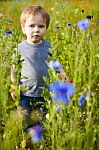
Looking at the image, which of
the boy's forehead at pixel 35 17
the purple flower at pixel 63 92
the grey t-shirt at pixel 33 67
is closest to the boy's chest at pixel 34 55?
the grey t-shirt at pixel 33 67

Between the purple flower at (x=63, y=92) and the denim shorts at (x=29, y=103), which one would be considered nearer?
the purple flower at (x=63, y=92)

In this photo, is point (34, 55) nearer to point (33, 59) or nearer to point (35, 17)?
point (33, 59)

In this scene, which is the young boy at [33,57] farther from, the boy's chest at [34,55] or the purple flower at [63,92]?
the purple flower at [63,92]

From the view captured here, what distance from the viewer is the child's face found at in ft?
9.05

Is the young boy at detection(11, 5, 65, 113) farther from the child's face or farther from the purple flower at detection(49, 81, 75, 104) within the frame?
the purple flower at detection(49, 81, 75, 104)

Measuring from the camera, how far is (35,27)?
276 cm

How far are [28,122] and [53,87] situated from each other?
90cm

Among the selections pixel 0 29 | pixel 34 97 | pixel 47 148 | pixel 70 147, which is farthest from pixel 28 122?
pixel 0 29

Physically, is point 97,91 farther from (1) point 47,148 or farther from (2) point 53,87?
(2) point 53,87

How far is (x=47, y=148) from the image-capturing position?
2.24 m

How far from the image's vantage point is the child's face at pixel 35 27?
276 cm

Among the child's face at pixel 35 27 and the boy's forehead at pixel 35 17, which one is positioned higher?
the boy's forehead at pixel 35 17

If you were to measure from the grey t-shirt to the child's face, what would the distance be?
6cm

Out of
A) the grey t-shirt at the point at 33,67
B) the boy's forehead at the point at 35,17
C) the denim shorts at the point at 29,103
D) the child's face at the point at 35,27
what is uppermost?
the boy's forehead at the point at 35,17
